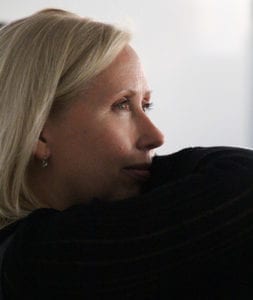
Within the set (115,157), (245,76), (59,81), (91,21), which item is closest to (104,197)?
(115,157)

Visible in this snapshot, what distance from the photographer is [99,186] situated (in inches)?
31.7

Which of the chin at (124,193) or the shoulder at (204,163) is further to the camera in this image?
the chin at (124,193)

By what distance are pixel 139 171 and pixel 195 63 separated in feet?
4.75

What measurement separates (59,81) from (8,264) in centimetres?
34

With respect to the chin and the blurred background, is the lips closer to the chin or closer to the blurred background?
the chin

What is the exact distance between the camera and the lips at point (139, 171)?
80cm

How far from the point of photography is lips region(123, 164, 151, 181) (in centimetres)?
80

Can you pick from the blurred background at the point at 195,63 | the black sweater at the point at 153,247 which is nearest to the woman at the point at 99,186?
the black sweater at the point at 153,247

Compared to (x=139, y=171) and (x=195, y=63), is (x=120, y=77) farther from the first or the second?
(x=195, y=63)

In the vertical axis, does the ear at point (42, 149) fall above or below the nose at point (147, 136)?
below

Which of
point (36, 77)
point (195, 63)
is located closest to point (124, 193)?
point (36, 77)

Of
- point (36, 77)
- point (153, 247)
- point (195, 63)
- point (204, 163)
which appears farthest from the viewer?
point (195, 63)

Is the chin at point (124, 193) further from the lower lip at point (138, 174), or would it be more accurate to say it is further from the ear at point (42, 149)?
the ear at point (42, 149)

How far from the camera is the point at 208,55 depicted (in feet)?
7.16
